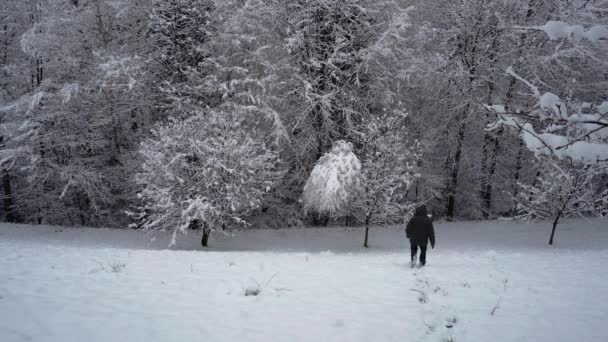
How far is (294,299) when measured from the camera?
5840mm

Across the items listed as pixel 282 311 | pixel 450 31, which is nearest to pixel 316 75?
pixel 450 31

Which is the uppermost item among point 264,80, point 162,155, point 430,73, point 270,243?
point 430,73

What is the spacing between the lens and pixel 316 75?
1875cm

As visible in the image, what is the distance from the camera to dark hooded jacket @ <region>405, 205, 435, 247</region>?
866 cm

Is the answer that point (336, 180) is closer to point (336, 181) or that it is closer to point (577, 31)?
point (336, 181)

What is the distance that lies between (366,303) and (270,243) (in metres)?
10.7

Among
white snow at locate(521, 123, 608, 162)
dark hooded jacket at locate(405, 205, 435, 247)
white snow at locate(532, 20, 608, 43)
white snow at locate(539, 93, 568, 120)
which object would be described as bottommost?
dark hooded jacket at locate(405, 205, 435, 247)

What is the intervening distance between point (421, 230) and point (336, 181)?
205 inches

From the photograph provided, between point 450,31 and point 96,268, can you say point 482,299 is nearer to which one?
point 96,268

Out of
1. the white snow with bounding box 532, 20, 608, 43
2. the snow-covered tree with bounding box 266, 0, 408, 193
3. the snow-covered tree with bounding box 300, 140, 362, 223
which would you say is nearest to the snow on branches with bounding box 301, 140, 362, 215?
the snow-covered tree with bounding box 300, 140, 362, 223

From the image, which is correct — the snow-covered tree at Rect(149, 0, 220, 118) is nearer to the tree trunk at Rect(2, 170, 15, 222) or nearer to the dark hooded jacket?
the tree trunk at Rect(2, 170, 15, 222)

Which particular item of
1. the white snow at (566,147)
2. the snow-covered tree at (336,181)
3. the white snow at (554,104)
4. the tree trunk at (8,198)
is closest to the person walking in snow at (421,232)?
the snow-covered tree at (336,181)

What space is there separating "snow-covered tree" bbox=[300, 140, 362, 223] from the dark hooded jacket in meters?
4.94

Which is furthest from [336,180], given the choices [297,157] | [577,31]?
[577,31]
